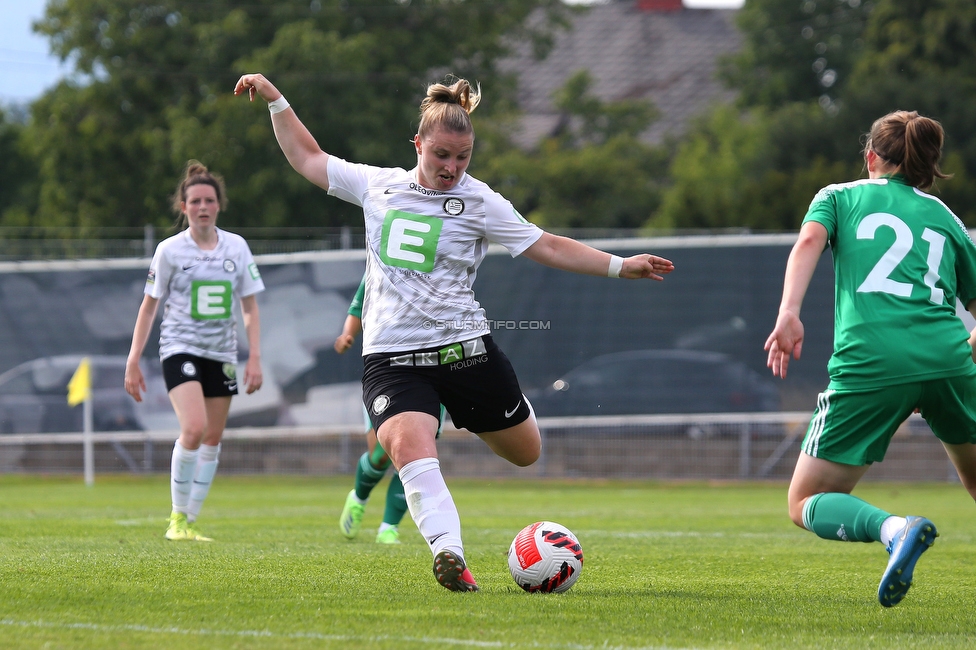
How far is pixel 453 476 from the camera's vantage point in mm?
16297

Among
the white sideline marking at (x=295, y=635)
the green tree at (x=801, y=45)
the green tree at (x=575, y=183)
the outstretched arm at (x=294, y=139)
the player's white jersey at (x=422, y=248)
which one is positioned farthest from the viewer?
the green tree at (x=801, y=45)

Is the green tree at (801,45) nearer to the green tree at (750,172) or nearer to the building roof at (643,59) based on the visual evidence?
the green tree at (750,172)

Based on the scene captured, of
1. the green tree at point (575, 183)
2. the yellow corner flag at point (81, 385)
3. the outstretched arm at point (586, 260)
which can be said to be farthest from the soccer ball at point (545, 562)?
the green tree at point (575, 183)

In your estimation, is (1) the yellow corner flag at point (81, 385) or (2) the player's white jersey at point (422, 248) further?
(1) the yellow corner flag at point (81, 385)

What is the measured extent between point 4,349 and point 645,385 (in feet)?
27.9

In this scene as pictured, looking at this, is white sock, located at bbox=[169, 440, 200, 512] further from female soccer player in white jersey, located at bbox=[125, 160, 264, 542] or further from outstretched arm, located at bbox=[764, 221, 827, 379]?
outstretched arm, located at bbox=[764, 221, 827, 379]

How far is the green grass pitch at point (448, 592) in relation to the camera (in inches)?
158

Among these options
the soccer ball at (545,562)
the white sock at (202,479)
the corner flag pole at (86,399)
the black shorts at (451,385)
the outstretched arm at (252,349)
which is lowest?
the corner flag pole at (86,399)

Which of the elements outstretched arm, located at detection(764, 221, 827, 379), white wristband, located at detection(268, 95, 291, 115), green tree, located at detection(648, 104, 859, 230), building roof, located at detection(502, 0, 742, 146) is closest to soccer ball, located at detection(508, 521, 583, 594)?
outstretched arm, located at detection(764, 221, 827, 379)

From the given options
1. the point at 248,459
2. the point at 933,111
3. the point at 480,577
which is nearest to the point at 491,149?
the point at 933,111

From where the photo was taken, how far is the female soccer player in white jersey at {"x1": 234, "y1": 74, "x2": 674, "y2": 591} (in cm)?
512

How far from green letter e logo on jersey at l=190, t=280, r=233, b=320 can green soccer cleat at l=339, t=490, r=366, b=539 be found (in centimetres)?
148

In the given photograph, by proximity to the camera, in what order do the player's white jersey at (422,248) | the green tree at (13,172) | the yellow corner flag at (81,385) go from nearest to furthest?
the player's white jersey at (422,248) → the yellow corner flag at (81,385) → the green tree at (13,172)

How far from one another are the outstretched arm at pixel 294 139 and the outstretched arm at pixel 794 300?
207 centimetres
